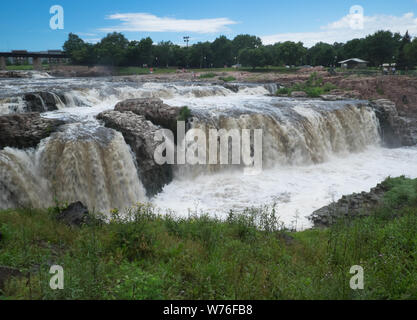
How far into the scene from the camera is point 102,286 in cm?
377

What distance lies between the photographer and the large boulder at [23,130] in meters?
10.0

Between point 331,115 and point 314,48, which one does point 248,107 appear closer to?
point 331,115

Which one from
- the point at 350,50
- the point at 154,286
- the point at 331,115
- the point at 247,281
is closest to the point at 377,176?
the point at 331,115

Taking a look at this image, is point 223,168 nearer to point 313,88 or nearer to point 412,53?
point 313,88

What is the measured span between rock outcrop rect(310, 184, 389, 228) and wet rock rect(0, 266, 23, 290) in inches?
304

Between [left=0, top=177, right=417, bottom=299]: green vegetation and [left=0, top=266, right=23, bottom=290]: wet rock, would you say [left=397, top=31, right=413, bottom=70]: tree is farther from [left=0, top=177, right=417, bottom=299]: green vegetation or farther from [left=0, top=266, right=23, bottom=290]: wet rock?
[left=0, top=266, right=23, bottom=290]: wet rock

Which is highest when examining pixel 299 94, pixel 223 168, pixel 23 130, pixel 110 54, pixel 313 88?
pixel 110 54

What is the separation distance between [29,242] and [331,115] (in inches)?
717

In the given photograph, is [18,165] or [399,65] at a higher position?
[399,65]

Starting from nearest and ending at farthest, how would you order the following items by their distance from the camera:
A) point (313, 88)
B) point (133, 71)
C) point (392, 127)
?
point (392, 127) → point (313, 88) → point (133, 71)

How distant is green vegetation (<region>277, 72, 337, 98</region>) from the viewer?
91.8 ft

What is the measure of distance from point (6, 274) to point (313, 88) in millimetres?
29938

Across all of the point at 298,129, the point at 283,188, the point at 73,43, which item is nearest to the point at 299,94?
the point at 298,129

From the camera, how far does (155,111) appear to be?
572 inches
